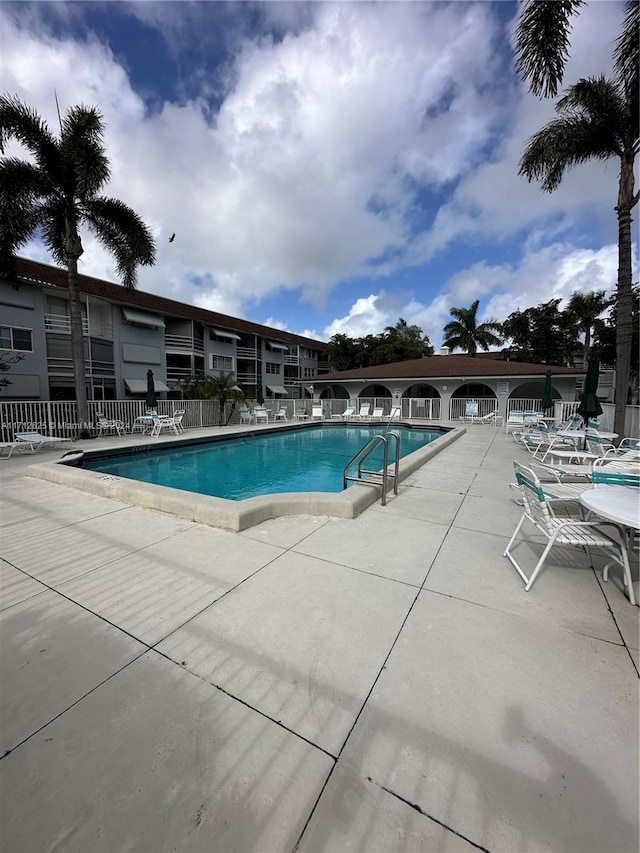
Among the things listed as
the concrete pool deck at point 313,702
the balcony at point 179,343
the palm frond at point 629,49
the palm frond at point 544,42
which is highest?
the palm frond at point 629,49

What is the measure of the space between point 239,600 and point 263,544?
1.08 metres

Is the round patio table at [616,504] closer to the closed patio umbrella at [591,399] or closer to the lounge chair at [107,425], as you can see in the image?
the closed patio umbrella at [591,399]

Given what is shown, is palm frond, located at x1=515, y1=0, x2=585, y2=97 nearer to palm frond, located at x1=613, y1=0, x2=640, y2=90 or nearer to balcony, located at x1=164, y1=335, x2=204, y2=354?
palm frond, located at x1=613, y1=0, x2=640, y2=90

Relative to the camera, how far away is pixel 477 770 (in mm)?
1575

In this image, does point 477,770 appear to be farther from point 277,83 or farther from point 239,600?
point 277,83

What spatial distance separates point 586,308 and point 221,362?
100 feet

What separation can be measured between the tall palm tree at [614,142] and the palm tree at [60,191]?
1387cm

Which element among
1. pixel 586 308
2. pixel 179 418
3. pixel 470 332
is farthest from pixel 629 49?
pixel 470 332

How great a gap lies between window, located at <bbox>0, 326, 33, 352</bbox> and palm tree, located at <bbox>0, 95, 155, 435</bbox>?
7059 mm

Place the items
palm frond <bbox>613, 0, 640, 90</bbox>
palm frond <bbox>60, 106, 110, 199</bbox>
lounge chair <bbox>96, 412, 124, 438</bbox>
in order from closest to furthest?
palm frond <bbox>613, 0, 640, 90</bbox> < palm frond <bbox>60, 106, 110, 199</bbox> < lounge chair <bbox>96, 412, 124, 438</bbox>

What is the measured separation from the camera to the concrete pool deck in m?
1.38

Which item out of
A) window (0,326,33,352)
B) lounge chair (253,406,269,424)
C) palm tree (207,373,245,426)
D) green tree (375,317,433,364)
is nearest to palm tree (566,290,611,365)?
green tree (375,317,433,364)

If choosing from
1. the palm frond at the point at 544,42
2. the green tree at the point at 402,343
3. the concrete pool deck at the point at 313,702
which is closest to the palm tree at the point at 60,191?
the concrete pool deck at the point at 313,702

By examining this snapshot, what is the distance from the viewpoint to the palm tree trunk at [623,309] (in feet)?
30.6
